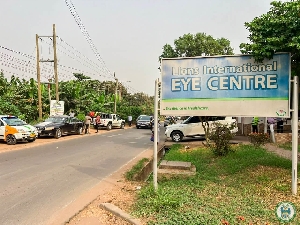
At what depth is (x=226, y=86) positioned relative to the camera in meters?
6.66

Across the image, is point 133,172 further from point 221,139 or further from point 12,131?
point 12,131

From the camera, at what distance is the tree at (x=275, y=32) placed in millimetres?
6301

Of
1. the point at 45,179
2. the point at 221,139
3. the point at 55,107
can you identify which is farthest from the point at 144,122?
the point at 45,179

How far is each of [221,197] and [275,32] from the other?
12.2 feet

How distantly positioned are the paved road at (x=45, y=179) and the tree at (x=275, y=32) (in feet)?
16.6

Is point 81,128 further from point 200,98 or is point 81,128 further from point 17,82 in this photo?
point 200,98

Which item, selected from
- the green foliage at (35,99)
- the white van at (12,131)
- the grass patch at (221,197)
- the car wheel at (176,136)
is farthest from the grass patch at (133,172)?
the green foliage at (35,99)

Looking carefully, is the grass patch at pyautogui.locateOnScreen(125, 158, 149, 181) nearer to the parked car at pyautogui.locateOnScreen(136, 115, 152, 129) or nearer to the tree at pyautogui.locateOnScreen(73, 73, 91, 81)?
the parked car at pyautogui.locateOnScreen(136, 115, 152, 129)

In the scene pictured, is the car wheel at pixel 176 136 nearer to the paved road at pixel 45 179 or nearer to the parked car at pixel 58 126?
the paved road at pixel 45 179

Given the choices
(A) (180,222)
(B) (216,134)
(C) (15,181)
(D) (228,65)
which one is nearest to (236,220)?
(A) (180,222)

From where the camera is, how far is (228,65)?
21.8ft

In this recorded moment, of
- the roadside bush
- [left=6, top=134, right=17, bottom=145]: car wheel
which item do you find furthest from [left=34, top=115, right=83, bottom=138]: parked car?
the roadside bush

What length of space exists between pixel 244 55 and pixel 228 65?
40cm

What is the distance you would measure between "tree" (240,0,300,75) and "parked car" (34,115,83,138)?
17.0 meters
